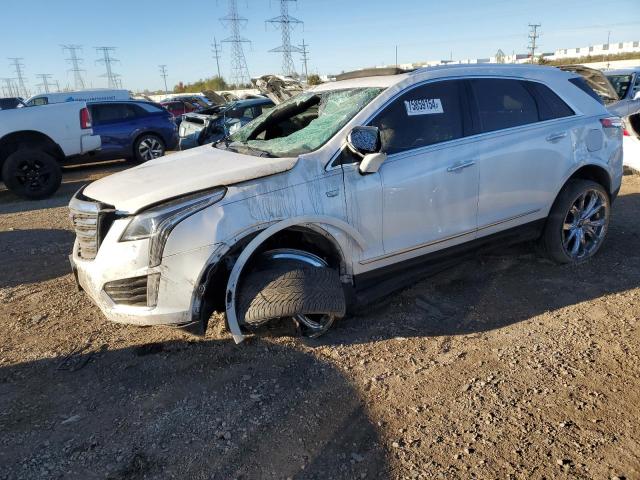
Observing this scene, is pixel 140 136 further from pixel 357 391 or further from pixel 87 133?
pixel 357 391

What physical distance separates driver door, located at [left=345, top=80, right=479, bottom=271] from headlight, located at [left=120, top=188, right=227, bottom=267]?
941 mm

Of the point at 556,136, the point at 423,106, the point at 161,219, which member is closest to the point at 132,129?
the point at 423,106

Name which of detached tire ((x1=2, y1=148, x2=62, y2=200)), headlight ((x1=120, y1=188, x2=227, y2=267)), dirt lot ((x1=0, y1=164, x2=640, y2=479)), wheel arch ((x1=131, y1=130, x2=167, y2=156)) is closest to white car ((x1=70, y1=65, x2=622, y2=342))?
headlight ((x1=120, y1=188, x2=227, y2=267))

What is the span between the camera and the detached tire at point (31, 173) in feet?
27.8

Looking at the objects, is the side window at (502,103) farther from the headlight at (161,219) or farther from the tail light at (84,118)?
the tail light at (84,118)

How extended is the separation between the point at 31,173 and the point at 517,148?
8.17 meters

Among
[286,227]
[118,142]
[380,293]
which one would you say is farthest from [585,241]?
[118,142]

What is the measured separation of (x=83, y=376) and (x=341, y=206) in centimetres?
197

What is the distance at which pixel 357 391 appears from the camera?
112 inches

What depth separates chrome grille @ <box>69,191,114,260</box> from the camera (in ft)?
9.86

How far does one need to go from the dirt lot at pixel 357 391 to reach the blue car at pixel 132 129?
8755 millimetres

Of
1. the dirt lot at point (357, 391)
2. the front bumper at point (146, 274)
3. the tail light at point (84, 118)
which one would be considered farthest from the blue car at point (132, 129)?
the front bumper at point (146, 274)

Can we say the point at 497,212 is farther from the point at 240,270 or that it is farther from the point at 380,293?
the point at 240,270

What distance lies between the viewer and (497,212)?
3.95 meters
